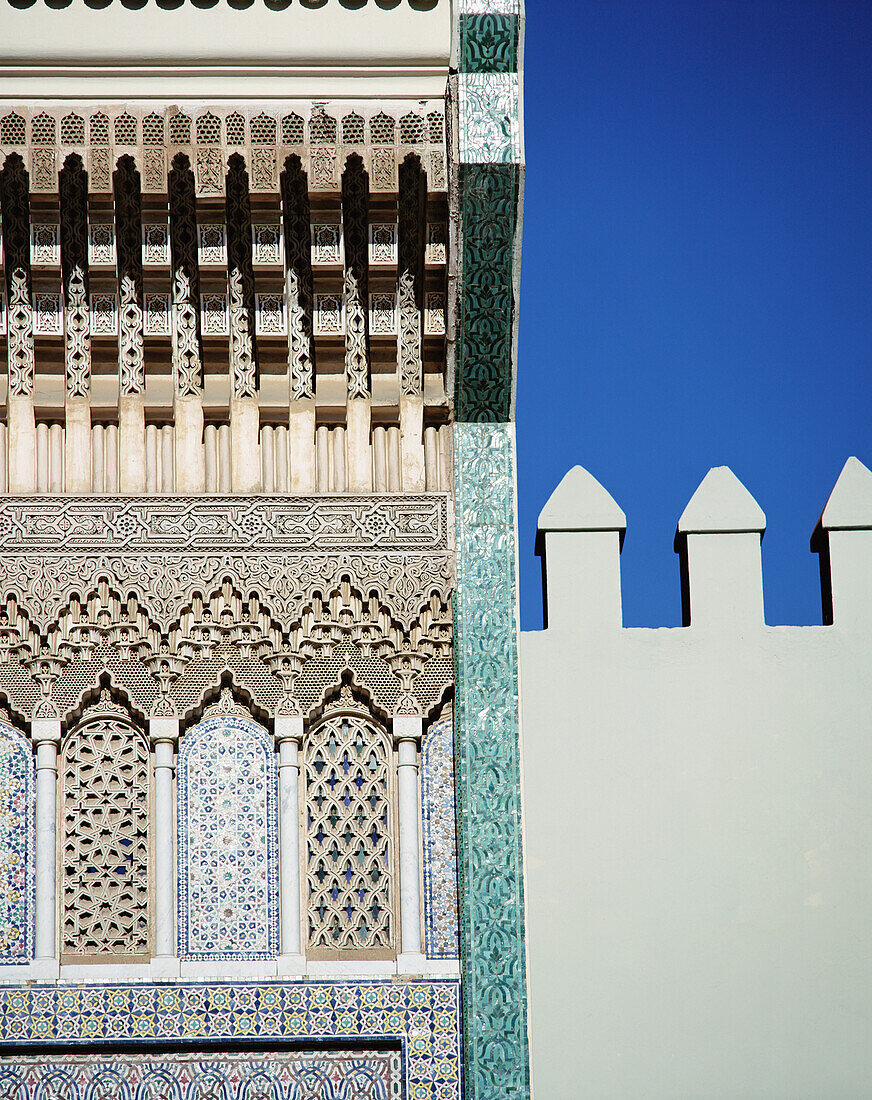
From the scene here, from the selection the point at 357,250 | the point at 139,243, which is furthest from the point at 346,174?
the point at 139,243

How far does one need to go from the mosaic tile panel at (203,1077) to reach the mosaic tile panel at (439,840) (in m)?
0.32

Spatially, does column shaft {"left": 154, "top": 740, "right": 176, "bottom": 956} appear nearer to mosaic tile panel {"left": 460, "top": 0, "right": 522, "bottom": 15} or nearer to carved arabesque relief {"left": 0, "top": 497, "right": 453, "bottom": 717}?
carved arabesque relief {"left": 0, "top": 497, "right": 453, "bottom": 717}

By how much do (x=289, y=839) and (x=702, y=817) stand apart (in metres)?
1.01

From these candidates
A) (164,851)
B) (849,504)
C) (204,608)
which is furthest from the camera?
(849,504)

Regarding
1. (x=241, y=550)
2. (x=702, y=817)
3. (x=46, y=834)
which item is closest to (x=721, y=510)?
(x=702, y=817)

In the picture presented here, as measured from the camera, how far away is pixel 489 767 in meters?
3.87

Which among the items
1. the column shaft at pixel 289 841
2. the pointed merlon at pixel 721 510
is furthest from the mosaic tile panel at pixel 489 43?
the column shaft at pixel 289 841

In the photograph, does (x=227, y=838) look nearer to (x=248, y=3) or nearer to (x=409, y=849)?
(x=409, y=849)

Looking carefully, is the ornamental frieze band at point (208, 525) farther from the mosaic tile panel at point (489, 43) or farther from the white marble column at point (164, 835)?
the mosaic tile panel at point (489, 43)

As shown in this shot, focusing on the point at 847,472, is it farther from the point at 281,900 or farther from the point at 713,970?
the point at 281,900

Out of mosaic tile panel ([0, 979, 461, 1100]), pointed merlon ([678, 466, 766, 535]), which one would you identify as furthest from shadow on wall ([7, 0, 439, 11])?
mosaic tile panel ([0, 979, 461, 1100])

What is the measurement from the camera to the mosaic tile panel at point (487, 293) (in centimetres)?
376

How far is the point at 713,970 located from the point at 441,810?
0.75m

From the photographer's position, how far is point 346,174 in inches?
157
